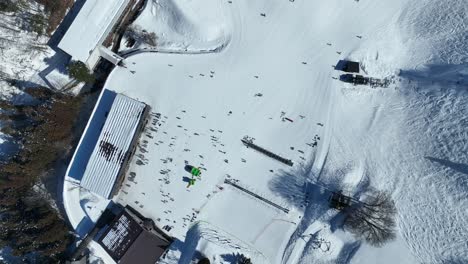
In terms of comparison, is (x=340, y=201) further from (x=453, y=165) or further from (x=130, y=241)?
(x=130, y=241)

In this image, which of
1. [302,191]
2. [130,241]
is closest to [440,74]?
[302,191]

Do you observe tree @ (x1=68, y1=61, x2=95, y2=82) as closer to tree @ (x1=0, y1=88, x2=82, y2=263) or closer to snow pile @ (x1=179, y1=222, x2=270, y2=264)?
tree @ (x1=0, y1=88, x2=82, y2=263)

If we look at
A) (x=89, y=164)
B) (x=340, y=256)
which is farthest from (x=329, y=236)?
(x=89, y=164)

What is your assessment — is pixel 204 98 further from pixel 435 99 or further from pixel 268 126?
pixel 435 99

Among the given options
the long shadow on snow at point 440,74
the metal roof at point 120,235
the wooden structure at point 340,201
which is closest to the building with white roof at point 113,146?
the metal roof at point 120,235

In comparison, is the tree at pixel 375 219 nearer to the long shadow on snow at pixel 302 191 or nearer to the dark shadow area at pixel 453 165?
the long shadow on snow at pixel 302 191

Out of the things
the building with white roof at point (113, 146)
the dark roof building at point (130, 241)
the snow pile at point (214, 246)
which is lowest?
the dark roof building at point (130, 241)
